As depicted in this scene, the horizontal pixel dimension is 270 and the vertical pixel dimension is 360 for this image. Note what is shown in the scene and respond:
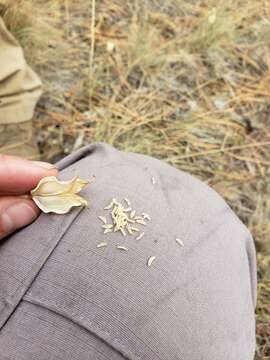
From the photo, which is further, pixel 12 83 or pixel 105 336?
pixel 12 83

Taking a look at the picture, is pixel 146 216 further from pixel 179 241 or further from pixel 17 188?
pixel 17 188

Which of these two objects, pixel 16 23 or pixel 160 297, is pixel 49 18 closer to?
pixel 16 23

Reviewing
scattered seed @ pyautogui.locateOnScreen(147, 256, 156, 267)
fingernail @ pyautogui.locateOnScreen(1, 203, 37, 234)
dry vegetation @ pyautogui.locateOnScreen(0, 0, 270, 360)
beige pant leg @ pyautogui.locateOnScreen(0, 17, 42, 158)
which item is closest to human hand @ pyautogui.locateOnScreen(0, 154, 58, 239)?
fingernail @ pyautogui.locateOnScreen(1, 203, 37, 234)

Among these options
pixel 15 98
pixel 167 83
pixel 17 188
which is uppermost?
pixel 17 188

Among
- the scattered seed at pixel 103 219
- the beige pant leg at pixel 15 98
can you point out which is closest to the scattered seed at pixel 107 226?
the scattered seed at pixel 103 219

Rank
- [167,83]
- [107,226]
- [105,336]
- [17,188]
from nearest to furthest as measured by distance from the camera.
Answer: [105,336]
[107,226]
[17,188]
[167,83]

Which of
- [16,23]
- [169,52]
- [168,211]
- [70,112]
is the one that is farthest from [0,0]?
[168,211]

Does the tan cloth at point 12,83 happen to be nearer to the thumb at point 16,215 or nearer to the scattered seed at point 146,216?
the thumb at point 16,215

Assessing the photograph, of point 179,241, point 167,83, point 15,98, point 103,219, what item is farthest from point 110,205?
point 167,83

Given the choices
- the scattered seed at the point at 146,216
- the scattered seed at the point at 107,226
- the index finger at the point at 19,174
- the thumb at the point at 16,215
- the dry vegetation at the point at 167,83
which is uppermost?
the index finger at the point at 19,174
